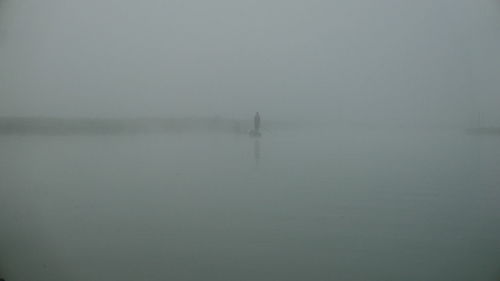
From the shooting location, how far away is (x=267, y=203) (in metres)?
1.11

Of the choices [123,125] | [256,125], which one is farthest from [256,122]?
[123,125]

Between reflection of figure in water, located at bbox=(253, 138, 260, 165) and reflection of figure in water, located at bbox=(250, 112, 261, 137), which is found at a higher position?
reflection of figure in water, located at bbox=(250, 112, 261, 137)

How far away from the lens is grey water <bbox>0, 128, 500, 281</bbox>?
3.58ft

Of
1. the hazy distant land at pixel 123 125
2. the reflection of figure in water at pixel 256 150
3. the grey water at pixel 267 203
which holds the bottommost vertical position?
the grey water at pixel 267 203

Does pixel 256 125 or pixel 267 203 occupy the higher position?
pixel 256 125

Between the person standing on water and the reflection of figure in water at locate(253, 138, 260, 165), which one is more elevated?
the person standing on water

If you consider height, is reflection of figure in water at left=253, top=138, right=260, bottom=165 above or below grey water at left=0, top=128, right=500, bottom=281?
above

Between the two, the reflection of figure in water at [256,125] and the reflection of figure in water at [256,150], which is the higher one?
the reflection of figure in water at [256,125]

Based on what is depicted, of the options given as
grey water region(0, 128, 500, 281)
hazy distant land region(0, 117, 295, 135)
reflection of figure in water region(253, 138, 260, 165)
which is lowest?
grey water region(0, 128, 500, 281)

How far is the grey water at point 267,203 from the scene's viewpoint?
1.09 m

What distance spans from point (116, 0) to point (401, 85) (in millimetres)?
809

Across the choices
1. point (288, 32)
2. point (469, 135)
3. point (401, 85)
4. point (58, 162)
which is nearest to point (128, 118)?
point (58, 162)

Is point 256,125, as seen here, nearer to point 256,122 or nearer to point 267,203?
point 256,122

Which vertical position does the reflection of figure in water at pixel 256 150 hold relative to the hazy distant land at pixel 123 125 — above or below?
below
